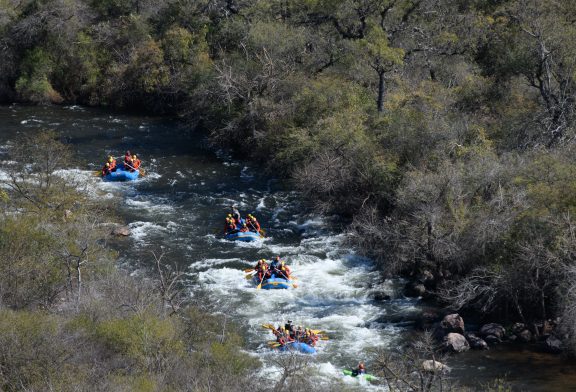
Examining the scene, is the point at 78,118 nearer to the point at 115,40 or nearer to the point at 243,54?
the point at 115,40

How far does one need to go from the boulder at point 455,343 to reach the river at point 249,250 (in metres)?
0.31

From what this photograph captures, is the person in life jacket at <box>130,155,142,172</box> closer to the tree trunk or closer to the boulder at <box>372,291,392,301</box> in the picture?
the tree trunk

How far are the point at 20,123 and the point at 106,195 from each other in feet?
50.3

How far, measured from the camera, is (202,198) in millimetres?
40406

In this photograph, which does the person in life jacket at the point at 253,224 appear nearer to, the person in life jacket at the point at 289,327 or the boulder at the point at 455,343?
the person in life jacket at the point at 289,327

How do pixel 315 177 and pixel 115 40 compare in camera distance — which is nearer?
pixel 315 177

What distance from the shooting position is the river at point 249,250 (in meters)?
26.6

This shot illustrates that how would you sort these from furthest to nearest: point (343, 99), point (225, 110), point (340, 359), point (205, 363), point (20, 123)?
point (20, 123)
point (225, 110)
point (343, 99)
point (340, 359)
point (205, 363)

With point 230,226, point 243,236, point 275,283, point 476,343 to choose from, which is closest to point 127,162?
point 230,226

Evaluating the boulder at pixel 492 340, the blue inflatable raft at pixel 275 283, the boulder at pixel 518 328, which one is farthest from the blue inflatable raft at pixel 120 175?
the boulder at pixel 518 328

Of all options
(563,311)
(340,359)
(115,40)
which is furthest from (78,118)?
(563,311)

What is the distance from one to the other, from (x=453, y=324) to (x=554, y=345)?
3517mm

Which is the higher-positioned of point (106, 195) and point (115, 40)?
point (115, 40)

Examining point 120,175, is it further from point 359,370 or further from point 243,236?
point 359,370
